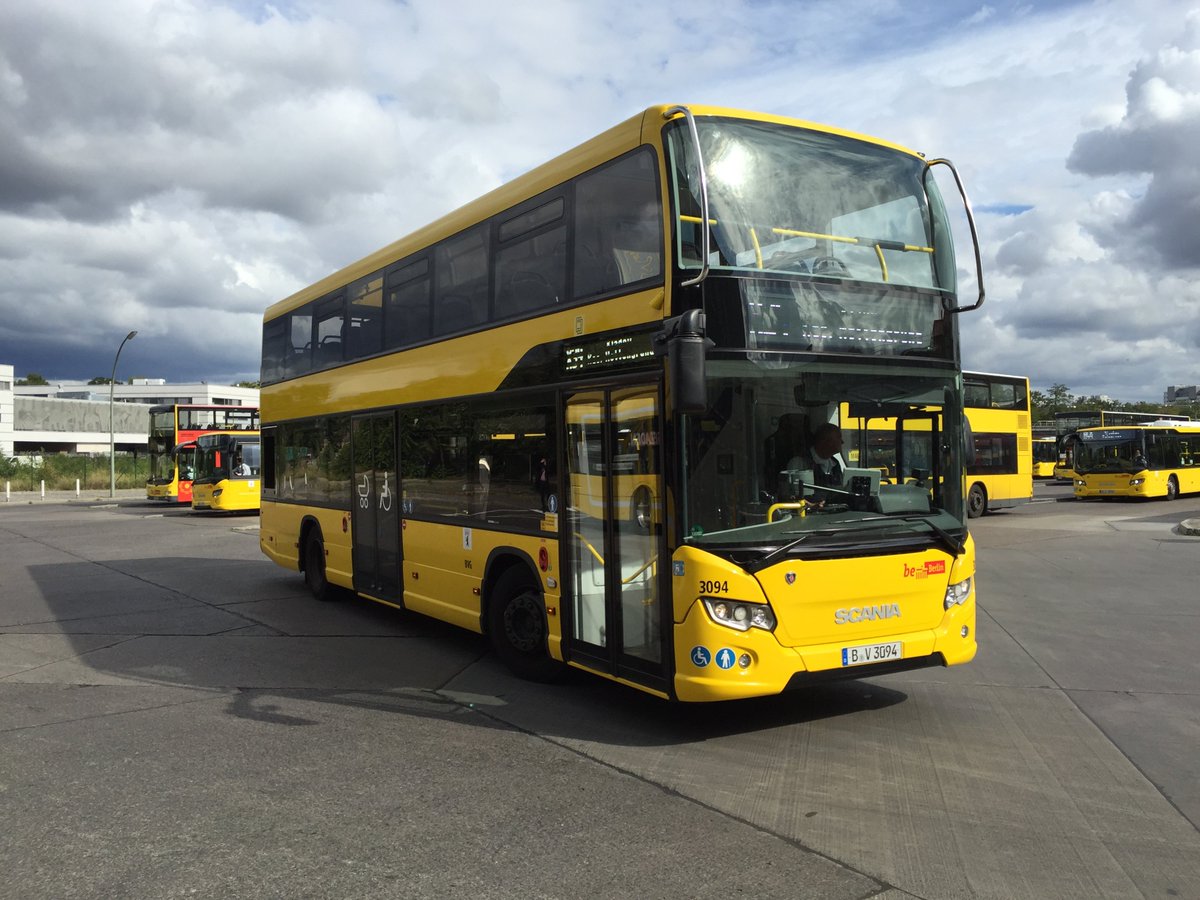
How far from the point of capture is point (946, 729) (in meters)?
6.33

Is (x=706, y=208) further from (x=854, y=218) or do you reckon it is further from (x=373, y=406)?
(x=373, y=406)

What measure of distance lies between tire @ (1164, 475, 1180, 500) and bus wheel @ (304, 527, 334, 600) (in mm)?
32729

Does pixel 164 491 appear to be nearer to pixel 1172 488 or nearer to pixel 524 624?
pixel 524 624

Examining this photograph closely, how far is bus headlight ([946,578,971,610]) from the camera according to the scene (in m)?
6.41

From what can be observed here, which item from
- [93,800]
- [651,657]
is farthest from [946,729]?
[93,800]

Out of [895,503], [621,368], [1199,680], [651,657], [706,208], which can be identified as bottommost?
[1199,680]

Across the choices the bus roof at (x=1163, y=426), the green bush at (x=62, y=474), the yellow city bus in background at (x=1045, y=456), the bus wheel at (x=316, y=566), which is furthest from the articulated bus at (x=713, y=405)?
the yellow city bus in background at (x=1045, y=456)

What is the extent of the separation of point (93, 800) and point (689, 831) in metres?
3.13

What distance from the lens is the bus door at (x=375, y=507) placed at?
33.4 feet

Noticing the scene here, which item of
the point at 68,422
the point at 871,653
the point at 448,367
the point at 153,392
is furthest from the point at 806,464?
the point at 153,392

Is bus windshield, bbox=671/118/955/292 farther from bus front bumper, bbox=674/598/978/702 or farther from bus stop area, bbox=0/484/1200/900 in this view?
bus stop area, bbox=0/484/1200/900

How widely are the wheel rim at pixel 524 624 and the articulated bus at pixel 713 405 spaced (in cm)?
3

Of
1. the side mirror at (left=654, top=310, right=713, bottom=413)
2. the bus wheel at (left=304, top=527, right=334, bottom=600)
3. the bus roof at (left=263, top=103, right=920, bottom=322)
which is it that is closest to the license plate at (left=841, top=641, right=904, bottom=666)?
the side mirror at (left=654, top=310, right=713, bottom=413)

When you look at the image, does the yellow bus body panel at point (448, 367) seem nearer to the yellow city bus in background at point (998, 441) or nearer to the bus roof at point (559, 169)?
the bus roof at point (559, 169)
